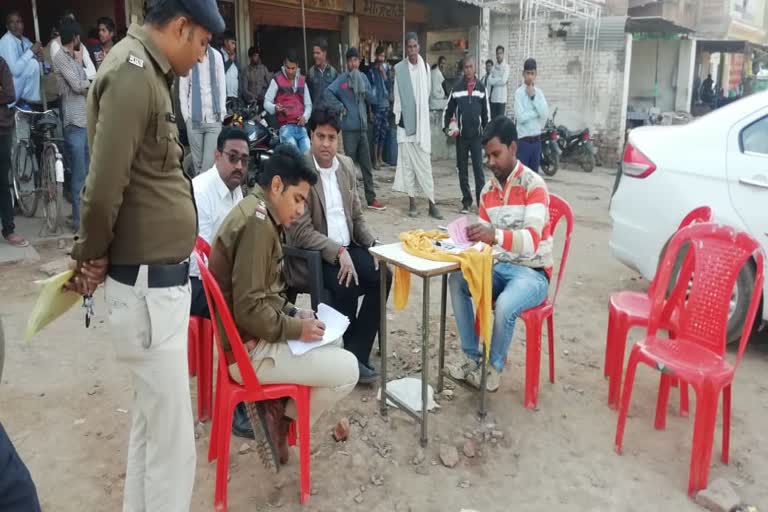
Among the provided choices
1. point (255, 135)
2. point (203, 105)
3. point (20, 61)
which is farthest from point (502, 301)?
point (20, 61)

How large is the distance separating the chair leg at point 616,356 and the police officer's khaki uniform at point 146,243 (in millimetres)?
2222

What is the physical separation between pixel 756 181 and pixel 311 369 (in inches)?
116

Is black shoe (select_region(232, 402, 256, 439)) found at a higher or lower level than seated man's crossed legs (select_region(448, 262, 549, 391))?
lower

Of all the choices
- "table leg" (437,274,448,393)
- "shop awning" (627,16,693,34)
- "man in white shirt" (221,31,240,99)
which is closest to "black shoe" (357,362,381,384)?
"table leg" (437,274,448,393)

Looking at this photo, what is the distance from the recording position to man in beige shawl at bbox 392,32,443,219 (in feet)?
24.2

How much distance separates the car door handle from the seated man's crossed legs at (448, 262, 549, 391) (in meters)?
1.47

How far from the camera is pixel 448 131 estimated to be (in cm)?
789

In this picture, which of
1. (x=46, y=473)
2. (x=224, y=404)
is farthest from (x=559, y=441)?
(x=46, y=473)

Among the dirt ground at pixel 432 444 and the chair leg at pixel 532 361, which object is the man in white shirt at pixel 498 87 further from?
the chair leg at pixel 532 361

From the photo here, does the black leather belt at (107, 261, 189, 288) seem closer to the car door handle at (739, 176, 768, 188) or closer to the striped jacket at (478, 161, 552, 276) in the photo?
the striped jacket at (478, 161, 552, 276)

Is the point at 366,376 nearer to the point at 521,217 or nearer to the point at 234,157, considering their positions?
the point at 521,217

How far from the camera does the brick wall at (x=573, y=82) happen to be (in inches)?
510

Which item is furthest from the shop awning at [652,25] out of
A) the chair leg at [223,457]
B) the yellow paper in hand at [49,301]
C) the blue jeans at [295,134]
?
the yellow paper in hand at [49,301]

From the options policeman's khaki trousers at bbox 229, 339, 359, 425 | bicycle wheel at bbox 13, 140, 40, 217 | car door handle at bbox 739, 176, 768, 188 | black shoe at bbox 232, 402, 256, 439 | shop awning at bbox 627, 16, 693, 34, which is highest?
shop awning at bbox 627, 16, 693, 34
